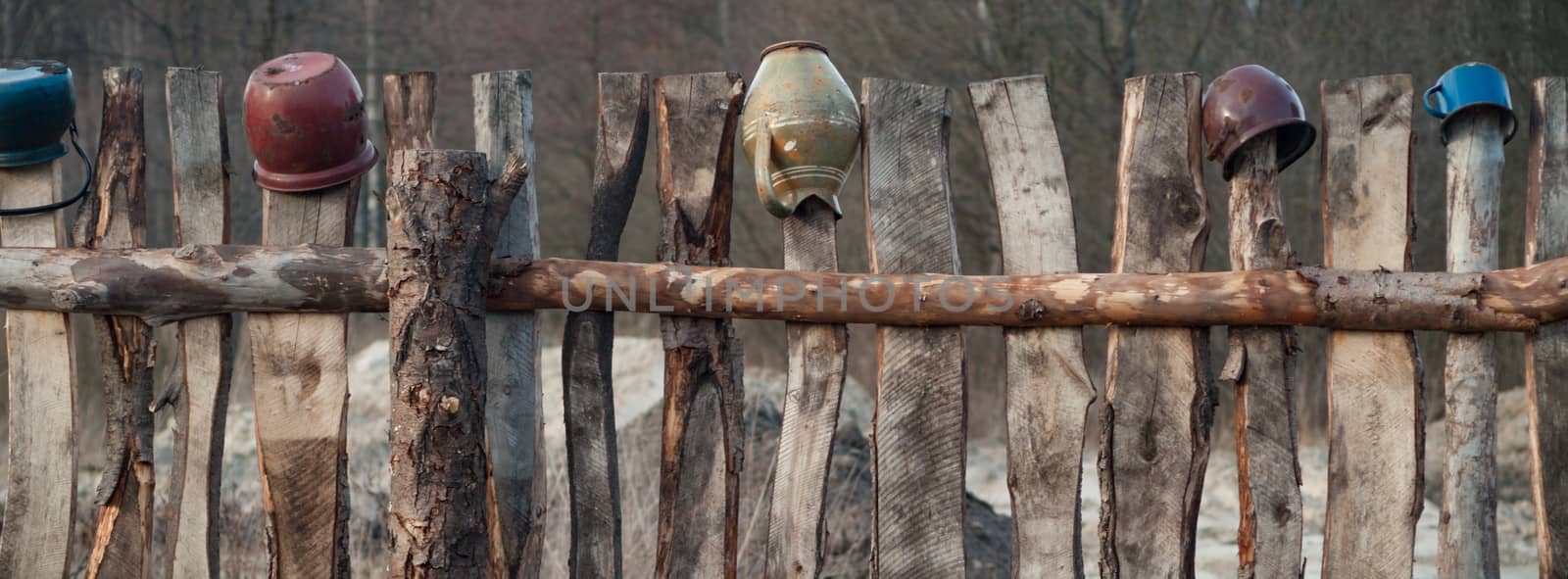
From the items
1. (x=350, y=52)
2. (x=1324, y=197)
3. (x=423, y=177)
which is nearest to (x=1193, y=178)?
(x=1324, y=197)

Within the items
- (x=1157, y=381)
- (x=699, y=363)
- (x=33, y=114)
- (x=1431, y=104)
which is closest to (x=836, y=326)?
(x=699, y=363)

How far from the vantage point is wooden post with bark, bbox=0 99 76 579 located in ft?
9.62

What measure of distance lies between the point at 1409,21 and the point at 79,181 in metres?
8.54

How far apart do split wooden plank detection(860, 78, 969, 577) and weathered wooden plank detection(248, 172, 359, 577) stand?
125cm

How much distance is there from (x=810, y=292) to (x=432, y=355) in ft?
2.68

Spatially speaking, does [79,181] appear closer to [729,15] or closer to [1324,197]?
[729,15]

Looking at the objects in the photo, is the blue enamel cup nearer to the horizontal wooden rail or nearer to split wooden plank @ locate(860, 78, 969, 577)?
the horizontal wooden rail

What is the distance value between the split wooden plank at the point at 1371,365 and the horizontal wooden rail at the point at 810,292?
10cm

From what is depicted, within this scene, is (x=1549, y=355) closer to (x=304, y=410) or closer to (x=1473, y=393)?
(x=1473, y=393)

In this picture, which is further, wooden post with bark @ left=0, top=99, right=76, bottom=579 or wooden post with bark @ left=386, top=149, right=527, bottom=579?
wooden post with bark @ left=0, top=99, right=76, bottom=579

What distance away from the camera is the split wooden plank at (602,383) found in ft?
9.07

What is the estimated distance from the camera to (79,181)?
Answer: 7906 mm

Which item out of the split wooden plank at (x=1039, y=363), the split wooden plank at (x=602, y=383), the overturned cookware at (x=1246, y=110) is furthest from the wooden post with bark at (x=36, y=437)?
the overturned cookware at (x=1246, y=110)

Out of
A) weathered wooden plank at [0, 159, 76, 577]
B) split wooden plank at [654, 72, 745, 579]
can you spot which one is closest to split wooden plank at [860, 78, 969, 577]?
split wooden plank at [654, 72, 745, 579]
